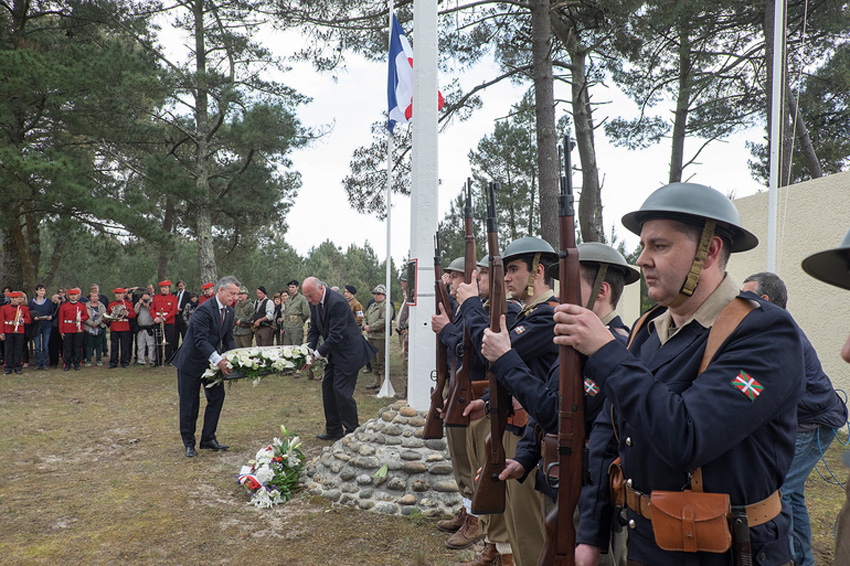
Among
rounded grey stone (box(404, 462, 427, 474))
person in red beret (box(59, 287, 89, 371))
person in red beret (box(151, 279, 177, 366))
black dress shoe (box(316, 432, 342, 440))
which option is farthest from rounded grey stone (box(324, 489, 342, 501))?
person in red beret (box(59, 287, 89, 371))

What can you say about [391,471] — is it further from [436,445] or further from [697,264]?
[697,264]

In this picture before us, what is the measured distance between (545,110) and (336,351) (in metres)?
6.32

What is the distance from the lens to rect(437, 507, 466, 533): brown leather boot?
525 cm

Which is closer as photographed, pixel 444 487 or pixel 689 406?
pixel 689 406

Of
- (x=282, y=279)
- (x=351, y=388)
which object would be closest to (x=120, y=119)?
(x=351, y=388)

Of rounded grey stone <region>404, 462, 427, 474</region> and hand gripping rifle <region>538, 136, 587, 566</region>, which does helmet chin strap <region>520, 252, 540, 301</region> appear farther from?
rounded grey stone <region>404, 462, 427, 474</region>

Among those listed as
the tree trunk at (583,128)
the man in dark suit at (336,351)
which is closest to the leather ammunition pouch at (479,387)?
the man in dark suit at (336,351)

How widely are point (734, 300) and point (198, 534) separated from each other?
4991 mm

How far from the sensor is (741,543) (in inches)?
72.9

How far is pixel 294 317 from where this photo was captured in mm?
14344

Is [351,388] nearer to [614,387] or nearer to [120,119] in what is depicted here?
[614,387]

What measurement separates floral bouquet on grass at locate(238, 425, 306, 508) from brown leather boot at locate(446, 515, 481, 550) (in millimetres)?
2017

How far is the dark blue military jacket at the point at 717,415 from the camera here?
1.79 meters

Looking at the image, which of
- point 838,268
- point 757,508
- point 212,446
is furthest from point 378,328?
point 838,268
